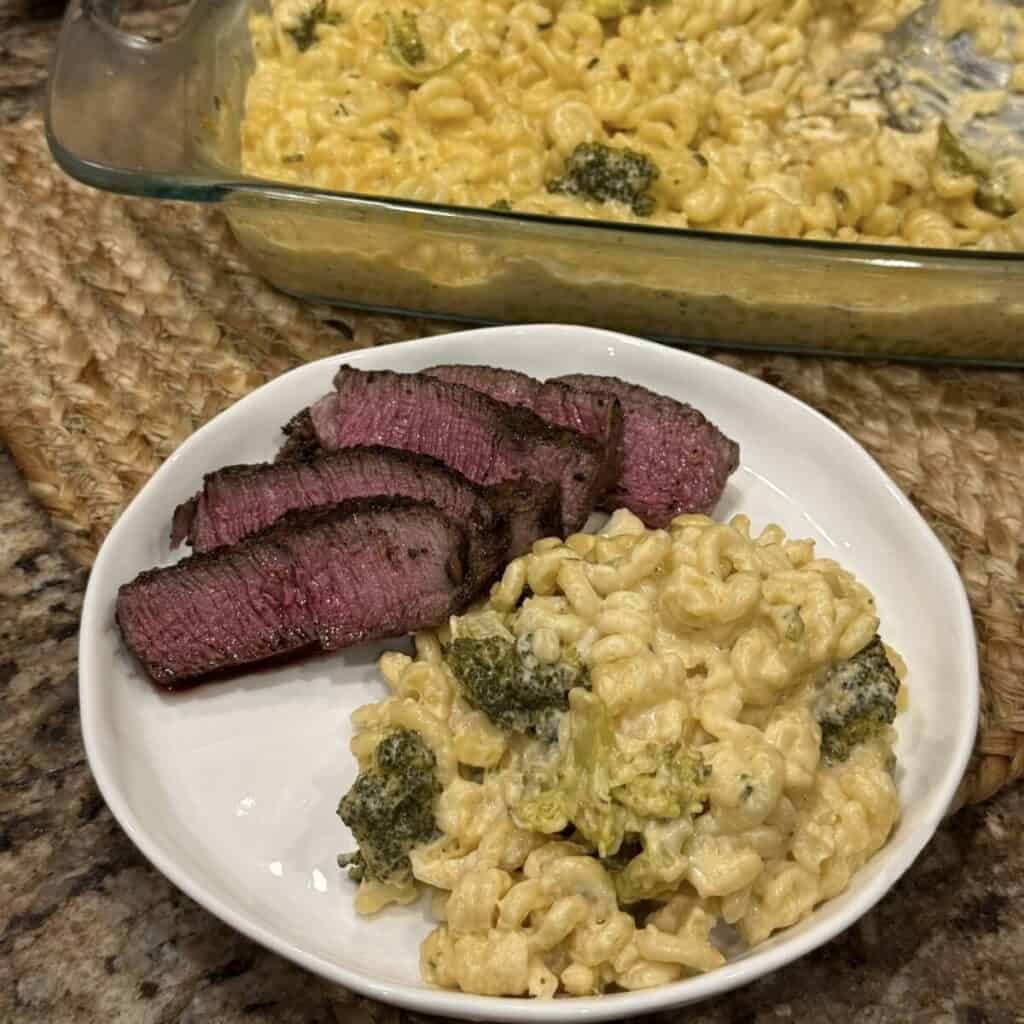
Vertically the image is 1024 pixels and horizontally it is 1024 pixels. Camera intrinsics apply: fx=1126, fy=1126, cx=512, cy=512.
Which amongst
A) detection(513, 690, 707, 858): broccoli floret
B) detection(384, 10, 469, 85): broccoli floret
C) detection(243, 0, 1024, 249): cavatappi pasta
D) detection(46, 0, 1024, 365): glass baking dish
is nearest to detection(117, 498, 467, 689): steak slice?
detection(513, 690, 707, 858): broccoli floret

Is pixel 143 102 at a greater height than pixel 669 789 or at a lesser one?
greater

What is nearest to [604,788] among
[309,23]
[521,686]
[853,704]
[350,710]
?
[521,686]

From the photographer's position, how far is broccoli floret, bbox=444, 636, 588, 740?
1.93 m

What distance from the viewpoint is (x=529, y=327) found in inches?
106

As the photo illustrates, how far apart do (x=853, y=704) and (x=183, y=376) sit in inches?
73.1

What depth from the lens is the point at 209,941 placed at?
2090 mm

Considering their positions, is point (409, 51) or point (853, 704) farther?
point (409, 51)

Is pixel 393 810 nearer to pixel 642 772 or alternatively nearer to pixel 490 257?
pixel 642 772

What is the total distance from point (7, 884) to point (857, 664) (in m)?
1.64

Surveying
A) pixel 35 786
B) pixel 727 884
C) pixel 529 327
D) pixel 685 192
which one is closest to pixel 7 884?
pixel 35 786

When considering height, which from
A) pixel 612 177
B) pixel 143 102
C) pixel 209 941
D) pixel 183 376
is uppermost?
pixel 143 102

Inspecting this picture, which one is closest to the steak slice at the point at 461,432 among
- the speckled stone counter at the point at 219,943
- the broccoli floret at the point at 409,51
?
the speckled stone counter at the point at 219,943

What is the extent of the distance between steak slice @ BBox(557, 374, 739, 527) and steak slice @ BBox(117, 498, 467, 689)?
45cm

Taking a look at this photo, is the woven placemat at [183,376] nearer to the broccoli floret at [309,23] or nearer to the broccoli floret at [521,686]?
the broccoli floret at [309,23]
